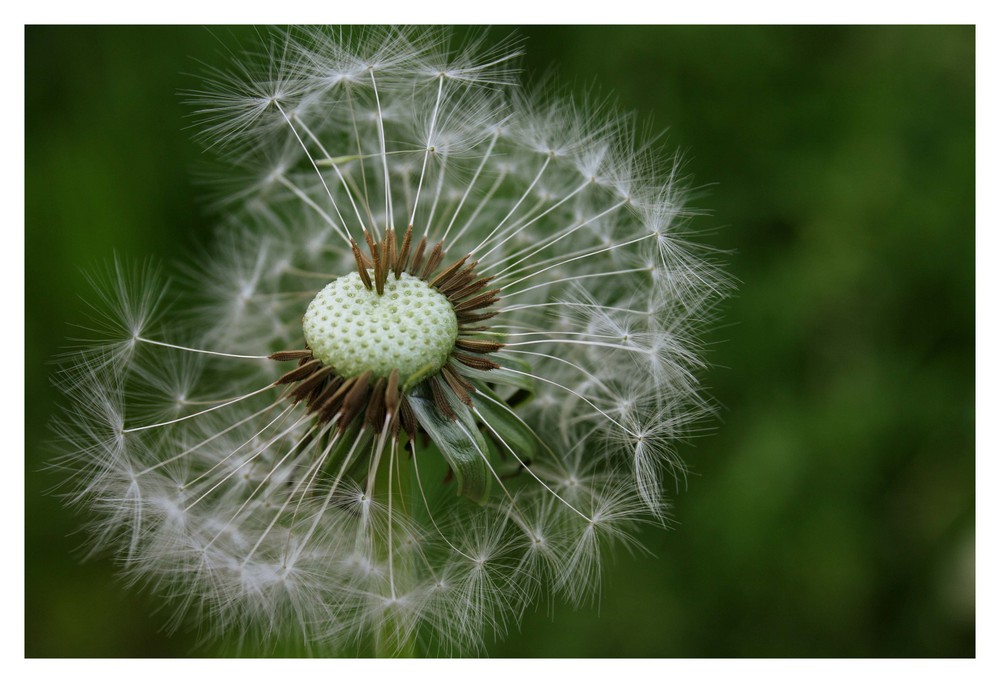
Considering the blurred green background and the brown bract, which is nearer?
the brown bract

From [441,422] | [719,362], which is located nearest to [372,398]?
[441,422]

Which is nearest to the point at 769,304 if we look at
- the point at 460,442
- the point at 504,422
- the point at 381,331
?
the point at 504,422

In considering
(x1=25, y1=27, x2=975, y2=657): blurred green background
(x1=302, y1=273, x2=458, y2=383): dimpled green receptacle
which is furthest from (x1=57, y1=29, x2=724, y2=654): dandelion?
(x1=25, y1=27, x2=975, y2=657): blurred green background

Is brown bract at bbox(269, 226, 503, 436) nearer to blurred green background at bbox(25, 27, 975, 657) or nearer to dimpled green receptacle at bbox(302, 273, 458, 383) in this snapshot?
dimpled green receptacle at bbox(302, 273, 458, 383)

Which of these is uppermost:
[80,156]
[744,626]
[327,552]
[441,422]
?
[80,156]

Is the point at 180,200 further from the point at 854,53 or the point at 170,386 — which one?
the point at 854,53

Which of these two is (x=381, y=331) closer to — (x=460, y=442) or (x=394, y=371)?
(x=394, y=371)
